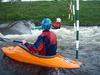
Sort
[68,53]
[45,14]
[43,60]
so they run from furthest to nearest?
[45,14]
[68,53]
[43,60]

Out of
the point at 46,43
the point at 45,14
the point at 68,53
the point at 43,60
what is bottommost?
the point at 45,14

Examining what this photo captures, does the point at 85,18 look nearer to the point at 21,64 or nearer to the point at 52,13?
the point at 52,13

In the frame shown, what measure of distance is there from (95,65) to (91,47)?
327cm

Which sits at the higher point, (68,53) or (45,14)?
(68,53)

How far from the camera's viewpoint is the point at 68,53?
547 inches

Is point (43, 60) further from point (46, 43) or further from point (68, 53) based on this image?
point (68, 53)

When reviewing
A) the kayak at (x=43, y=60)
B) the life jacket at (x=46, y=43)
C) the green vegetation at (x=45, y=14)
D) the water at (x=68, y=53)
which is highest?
the life jacket at (x=46, y=43)

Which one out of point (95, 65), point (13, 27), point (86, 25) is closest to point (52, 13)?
point (86, 25)

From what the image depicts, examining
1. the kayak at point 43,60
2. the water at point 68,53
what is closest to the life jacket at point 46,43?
the kayak at point 43,60

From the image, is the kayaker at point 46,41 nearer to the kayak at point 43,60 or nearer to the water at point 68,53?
the kayak at point 43,60

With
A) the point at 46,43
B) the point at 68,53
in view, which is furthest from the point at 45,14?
the point at 46,43

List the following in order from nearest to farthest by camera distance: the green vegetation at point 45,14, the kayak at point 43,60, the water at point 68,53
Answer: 1. the kayak at point 43,60
2. the water at point 68,53
3. the green vegetation at point 45,14

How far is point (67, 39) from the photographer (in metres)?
17.2

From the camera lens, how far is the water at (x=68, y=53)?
10.9m
